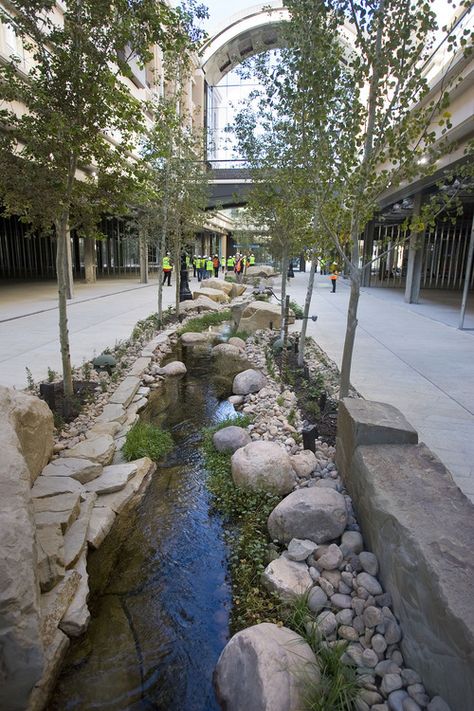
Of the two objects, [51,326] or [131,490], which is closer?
[131,490]

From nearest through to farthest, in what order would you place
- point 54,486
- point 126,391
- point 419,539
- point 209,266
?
point 419,539, point 54,486, point 126,391, point 209,266

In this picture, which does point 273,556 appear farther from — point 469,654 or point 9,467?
point 9,467

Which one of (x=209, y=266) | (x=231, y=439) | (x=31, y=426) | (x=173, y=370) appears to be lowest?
(x=173, y=370)

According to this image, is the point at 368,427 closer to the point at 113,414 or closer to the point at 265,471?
the point at 265,471

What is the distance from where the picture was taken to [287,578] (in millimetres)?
3053

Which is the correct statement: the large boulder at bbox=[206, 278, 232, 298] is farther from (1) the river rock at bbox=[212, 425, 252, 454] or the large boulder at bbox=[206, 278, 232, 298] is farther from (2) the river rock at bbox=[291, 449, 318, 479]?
(2) the river rock at bbox=[291, 449, 318, 479]

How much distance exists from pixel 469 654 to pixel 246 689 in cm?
110

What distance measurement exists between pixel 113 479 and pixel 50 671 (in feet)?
6.28

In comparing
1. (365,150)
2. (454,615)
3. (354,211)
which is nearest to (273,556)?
(454,615)

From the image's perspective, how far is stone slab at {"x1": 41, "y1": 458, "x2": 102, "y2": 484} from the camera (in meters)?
4.25

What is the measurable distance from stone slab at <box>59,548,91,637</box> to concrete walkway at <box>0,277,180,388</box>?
3.70 meters

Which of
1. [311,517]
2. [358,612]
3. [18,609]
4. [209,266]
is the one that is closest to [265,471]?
[311,517]

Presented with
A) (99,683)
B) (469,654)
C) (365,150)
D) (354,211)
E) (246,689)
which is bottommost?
(99,683)

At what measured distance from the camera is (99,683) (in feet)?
8.38
